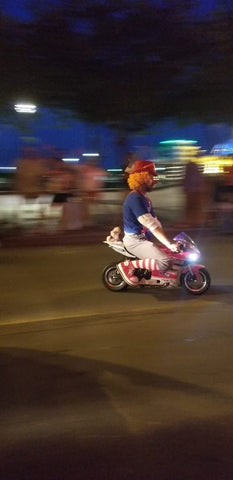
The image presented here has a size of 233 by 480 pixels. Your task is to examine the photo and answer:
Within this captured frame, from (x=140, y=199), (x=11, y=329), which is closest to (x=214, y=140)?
(x=140, y=199)

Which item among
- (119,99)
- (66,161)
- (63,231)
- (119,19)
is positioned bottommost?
(63,231)

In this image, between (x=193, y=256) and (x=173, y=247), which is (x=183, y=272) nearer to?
(x=193, y=256)

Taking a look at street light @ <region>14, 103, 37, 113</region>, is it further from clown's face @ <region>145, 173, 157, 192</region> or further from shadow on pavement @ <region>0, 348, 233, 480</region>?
shadow on pavement @ <region>0, 348, 233, 480</region>

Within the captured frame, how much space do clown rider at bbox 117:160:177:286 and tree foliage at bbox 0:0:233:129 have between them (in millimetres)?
5453

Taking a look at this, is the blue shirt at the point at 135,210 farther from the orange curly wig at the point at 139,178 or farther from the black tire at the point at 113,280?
the black tire at the point at 113,280

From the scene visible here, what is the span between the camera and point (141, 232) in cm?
944

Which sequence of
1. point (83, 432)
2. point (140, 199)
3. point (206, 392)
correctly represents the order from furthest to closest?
point (140, 199) → point (206, 392) → point (83, 432)

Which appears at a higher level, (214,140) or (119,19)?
(119,19)

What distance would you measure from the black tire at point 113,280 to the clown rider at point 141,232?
0.26 metres

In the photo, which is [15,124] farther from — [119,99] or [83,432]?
[83,432]

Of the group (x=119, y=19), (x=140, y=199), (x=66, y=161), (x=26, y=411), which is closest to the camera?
(x=26, y=411)

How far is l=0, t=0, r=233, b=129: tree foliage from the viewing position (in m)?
13.9

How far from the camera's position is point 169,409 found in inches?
213

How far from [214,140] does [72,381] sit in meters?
13.7
